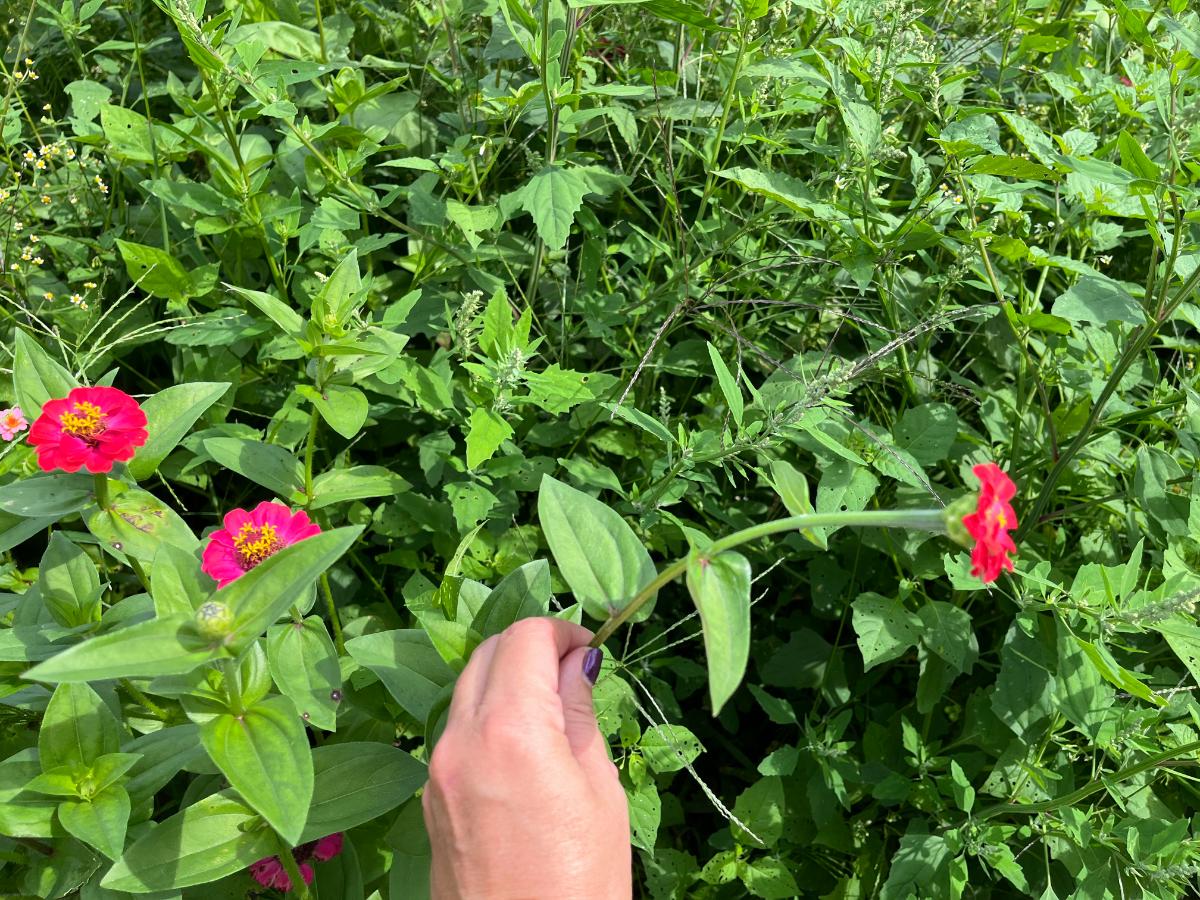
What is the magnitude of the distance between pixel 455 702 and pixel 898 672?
142 centimetres

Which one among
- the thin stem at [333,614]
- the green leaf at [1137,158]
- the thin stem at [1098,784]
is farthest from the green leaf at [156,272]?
the thin stem at [1098,784]

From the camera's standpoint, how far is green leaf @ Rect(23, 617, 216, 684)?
0.92 meters

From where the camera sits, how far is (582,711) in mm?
1103

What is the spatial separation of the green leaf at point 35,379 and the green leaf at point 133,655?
57 cm

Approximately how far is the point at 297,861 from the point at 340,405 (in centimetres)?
73

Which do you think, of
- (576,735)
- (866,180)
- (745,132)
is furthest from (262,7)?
(576,735)

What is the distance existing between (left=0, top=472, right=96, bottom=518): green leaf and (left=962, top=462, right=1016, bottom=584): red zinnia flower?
1207 mm

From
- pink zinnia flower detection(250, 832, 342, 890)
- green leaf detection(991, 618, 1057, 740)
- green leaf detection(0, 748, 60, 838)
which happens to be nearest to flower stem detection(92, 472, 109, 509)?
green leaf detection(0, 748, 60, 838)

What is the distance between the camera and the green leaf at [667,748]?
63.9 inches

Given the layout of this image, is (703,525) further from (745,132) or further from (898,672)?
Result: (745,132)

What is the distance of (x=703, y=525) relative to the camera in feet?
6.49

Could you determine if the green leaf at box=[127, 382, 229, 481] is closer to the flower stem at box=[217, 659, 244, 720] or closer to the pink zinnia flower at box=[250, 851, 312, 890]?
the flower stem at box=[217, 659, 244, 720]

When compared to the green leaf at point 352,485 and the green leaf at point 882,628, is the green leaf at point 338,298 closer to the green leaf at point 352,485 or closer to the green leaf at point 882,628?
the green leaf at point 352,485

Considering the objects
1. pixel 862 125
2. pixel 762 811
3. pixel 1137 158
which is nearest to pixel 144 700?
pixel 762 811
